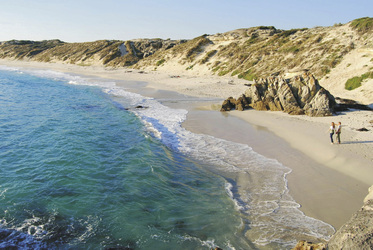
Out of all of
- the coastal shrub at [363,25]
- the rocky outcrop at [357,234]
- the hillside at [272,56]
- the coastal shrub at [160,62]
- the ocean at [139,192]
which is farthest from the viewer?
the coastal shrub at [160,62]

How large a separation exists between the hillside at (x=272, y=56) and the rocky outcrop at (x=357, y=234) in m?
20.8

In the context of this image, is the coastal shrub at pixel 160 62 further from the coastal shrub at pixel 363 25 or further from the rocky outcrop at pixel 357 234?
the rocky outcrop at pixel 357 234

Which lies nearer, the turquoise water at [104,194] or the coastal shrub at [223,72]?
the turquoise water at [104,194]

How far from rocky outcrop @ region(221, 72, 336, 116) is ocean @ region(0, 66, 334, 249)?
8.56 metres

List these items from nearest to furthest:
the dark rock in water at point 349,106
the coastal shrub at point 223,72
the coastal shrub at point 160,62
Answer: the dark rock in water at point 349,106 < the coastal shrub at point 223,72 < the coastal shrub at point 160,62

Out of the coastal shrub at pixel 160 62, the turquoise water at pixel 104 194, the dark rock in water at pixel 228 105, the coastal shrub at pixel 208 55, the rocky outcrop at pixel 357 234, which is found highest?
the coastal shrub at pixel 208 55

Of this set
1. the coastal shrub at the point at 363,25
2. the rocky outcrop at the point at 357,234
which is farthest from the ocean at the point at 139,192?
the coastal shrub at the point at 363,25

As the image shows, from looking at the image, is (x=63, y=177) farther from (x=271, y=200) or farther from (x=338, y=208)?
(x=338, y=208)

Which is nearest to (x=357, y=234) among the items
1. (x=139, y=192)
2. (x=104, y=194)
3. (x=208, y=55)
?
(x=139, y=192)

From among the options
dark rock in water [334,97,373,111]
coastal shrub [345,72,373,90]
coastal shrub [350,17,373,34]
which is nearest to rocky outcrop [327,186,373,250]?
dark rock in water [334,97,373,111]

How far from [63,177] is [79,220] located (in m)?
3.34

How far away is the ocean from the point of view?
6809 millimetres

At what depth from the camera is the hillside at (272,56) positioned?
26.3 m

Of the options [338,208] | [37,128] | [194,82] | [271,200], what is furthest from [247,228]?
[194,82]
